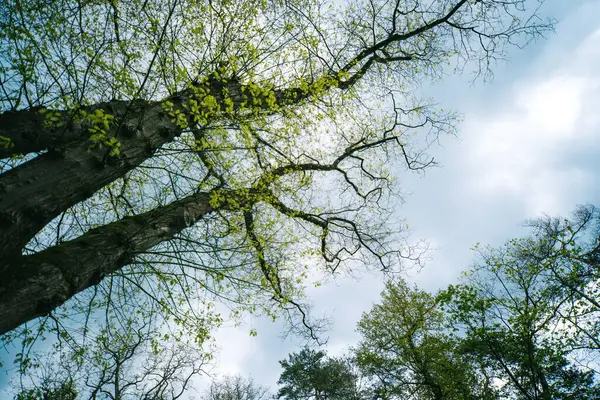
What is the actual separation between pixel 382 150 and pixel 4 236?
7.63 m

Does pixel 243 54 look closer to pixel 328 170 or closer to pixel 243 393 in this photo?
pixel 328 170

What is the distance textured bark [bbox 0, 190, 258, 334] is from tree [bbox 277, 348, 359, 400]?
63.9 ft

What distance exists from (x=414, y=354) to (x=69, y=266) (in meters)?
14.0

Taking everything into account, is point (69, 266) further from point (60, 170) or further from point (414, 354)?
point (414, 354)

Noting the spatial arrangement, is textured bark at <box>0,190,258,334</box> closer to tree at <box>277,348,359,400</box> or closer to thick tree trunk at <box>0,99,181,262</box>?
thick tree trunk at <box>0,99,181,262</box>

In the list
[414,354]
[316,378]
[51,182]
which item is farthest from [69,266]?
[316,378]

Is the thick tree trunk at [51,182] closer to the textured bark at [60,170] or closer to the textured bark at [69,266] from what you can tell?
the textured bark at [60,170]

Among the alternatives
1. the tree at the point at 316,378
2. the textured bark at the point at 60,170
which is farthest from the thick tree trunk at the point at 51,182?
the tree at the point at 316,378

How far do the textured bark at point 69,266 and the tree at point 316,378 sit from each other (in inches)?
767

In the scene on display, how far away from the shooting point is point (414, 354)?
12.9m

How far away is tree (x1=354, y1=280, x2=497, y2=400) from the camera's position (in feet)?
37.8

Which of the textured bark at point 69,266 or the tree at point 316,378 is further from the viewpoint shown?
the tree at point 316,378

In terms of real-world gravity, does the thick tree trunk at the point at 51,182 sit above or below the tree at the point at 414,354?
below

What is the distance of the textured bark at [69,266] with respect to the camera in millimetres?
1937
